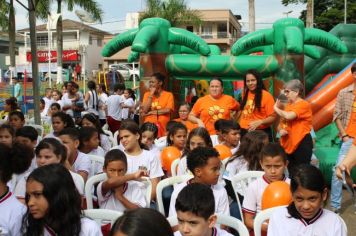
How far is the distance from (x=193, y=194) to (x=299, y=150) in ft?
9.65

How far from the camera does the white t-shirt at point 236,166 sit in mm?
4164

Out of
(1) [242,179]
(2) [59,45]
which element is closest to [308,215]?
(1) [242,179]

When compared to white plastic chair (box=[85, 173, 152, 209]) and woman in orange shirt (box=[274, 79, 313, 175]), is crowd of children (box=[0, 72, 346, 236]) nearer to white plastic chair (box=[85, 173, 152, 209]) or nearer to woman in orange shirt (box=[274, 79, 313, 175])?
white plastic chair (box=[85, 173, 152, 209])

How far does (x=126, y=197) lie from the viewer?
11.3ft

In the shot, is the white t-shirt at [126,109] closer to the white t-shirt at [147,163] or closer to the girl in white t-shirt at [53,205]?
the white t-shirt at [147,163]

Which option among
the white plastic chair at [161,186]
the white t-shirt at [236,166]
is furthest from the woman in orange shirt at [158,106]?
the white plastic chair at [161,186]

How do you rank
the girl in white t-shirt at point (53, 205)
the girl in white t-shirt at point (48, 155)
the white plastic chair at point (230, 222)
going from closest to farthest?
the girl in white t-shirt at point (53, 205), the white plastic chair at point (230, 222), the girl in white t-shirt at point (48, 155)

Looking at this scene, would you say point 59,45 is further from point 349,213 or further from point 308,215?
point 308,215

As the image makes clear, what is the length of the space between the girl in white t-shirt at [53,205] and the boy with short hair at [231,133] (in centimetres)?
253

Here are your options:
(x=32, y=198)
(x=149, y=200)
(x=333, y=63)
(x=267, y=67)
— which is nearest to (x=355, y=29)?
(x=333, y=63)

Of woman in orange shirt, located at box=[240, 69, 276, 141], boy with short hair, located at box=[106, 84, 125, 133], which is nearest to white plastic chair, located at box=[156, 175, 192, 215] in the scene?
woman in orange shirt, located at box=[240, 69, 276, 141]

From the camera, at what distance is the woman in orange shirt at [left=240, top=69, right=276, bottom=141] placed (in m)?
5.52

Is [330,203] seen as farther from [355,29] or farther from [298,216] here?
[355,29]

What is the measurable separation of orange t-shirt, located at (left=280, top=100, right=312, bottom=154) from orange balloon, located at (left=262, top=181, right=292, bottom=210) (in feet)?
6.37
